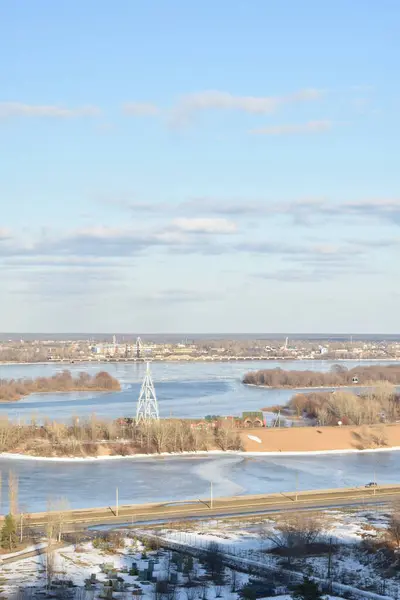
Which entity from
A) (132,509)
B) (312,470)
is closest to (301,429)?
(312,470)

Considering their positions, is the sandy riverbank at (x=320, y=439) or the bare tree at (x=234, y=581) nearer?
the bare tree at (x=234, y=581)

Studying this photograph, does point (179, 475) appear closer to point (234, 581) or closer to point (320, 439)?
point (320, 439)

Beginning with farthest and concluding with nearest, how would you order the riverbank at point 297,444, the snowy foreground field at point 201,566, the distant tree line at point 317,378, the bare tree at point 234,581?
the distant tree line at point 317,378, the riverbank at point 297,444, the bare tree at point 234,581, the snowy foreground field at point 201,566

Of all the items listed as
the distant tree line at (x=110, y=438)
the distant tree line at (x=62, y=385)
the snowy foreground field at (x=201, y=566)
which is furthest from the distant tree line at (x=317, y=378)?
the snowy foreground field at (x=201, y=566)

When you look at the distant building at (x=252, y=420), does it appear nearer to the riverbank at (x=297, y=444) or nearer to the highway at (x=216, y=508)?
the riverbank at (x=297, y=444)

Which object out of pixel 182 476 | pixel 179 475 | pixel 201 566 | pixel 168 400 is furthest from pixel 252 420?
pixel 201 566

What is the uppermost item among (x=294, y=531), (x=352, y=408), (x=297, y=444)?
(x=352, y=408)
